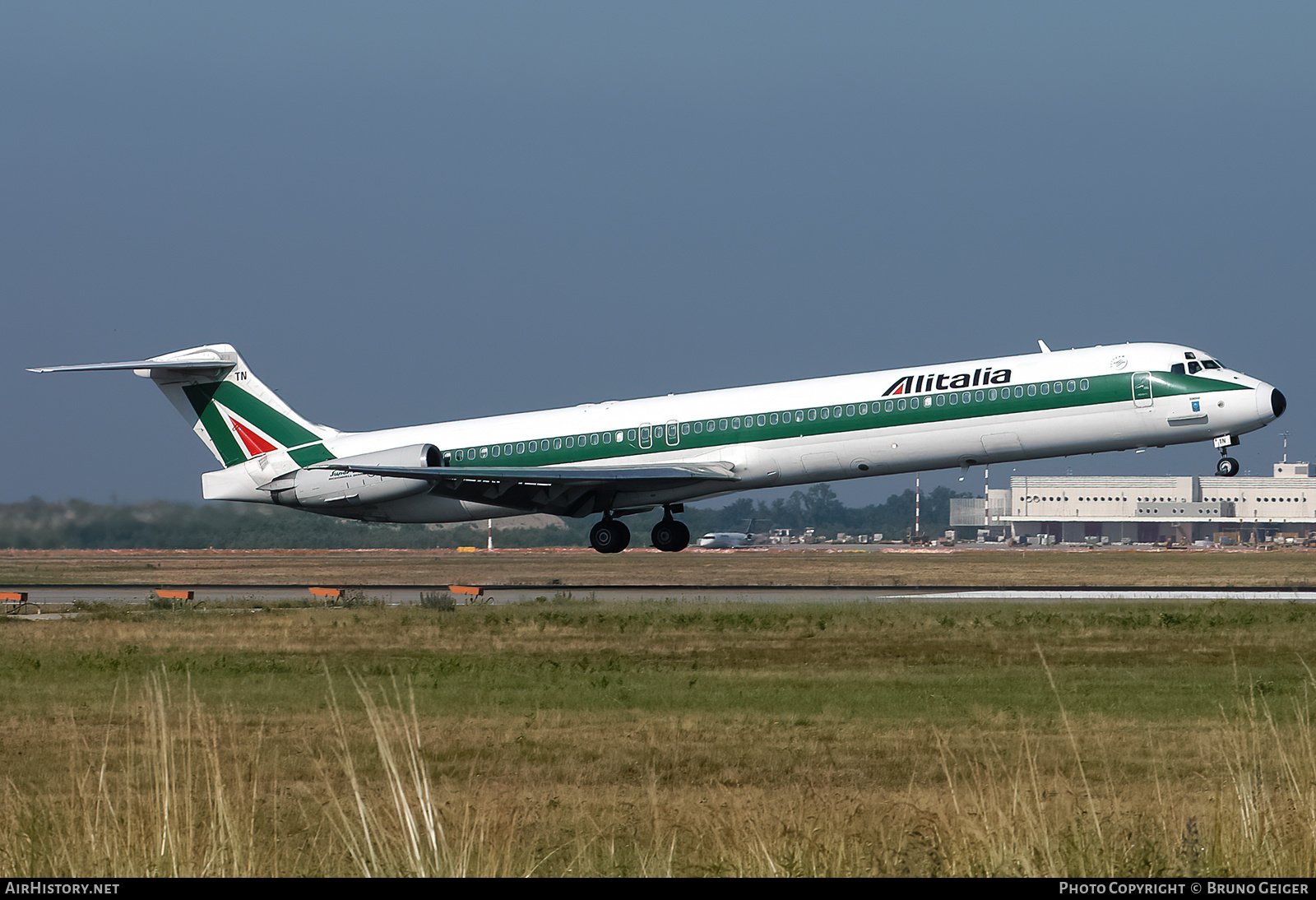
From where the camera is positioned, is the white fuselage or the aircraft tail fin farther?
the aircraft tail fin

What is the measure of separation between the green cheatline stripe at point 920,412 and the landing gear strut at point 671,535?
3.57m

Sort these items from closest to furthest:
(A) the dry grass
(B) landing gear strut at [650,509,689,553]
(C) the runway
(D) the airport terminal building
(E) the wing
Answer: (A) the dry grass → (C) the runway → (E) the wing → (B) landing gear strut at [650,509,689,553] → (D) the airport terminal building

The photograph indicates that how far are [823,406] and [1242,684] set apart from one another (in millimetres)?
17931

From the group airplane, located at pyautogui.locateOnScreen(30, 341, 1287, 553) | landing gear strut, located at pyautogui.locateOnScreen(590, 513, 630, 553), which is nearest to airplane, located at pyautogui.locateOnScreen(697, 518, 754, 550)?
landing gear strut, located at pyautogui.locateOnScreen(590, 513, 630, 553)

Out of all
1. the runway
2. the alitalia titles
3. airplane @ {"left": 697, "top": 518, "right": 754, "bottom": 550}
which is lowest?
the runway

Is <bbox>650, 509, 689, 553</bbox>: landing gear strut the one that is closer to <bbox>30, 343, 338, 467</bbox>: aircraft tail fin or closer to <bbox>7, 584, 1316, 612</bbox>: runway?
<bbox>7, 584, 1316, 612</bbox>: runway

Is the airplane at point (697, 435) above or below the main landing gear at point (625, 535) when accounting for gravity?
above

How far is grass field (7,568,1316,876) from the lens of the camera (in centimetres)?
755

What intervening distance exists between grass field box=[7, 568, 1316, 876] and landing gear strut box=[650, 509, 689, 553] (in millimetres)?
11233

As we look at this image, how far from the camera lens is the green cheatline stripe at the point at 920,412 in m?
32.7

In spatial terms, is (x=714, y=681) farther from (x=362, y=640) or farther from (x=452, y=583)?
(x=452, y=583)

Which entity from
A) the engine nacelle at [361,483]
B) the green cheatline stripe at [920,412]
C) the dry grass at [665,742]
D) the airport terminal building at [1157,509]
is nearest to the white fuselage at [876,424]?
the green cheatline stripe at [920,412]

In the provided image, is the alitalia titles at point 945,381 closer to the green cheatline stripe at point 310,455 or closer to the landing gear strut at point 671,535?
the landing gear strut at point 671,535
